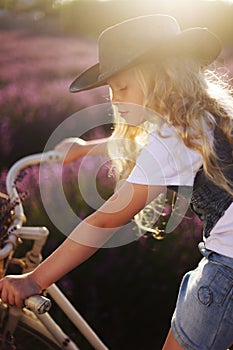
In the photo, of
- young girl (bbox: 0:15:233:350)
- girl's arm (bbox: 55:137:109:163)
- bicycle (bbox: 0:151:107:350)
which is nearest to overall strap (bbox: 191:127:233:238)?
young girl (bbox: 0:15:233:350)

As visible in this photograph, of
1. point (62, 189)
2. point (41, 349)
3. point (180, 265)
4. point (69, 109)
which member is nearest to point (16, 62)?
point (69, 109)

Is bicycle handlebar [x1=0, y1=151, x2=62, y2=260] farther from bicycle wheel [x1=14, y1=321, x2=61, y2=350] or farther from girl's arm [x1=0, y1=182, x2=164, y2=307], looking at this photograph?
bicycle wheel [x1=14, y1=321, x2=61, y2=350]

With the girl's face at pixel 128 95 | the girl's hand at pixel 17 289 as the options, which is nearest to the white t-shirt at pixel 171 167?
the girl's face at pixel 128 95

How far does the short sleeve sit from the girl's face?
144 millimetres

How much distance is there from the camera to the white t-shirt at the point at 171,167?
1866mm

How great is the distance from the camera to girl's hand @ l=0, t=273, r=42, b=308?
1.72 m

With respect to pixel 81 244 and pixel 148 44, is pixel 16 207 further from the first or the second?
pixel 148 44

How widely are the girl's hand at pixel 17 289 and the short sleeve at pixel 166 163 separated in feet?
1.15

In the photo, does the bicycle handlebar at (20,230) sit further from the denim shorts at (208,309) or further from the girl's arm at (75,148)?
the denim shorts at (208,309)

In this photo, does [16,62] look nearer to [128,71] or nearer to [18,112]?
[18,112]

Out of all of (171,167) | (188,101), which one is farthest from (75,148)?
(171,167)

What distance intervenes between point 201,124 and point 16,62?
13.3 ft

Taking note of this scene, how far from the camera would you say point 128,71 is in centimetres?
204

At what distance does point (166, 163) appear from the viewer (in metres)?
1.88
